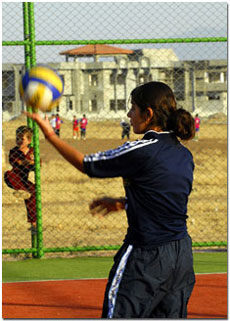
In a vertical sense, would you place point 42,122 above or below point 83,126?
above

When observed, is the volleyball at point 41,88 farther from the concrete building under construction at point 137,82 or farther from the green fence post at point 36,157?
the concrete building under construction at point 137,82

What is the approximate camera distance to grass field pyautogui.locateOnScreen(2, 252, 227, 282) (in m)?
8.56

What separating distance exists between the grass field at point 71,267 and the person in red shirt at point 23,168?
57 cm

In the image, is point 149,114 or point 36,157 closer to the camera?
point 149,114

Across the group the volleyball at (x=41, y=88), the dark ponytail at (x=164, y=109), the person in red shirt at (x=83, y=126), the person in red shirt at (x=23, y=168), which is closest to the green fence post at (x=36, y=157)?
the person in red shirt at (x=23, y=168)

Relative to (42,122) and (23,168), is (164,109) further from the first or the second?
(23,168)

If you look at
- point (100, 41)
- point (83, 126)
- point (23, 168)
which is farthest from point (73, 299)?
point (83, 126)

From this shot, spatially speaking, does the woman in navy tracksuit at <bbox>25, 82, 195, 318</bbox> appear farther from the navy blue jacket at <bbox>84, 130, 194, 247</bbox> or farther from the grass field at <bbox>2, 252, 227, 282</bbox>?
the grass field at <bbox>2, 252, 227, 282</bbox>

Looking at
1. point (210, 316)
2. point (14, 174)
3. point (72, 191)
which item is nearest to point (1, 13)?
point (14, 174)

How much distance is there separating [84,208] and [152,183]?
44.2 feet

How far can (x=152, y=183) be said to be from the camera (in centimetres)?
407

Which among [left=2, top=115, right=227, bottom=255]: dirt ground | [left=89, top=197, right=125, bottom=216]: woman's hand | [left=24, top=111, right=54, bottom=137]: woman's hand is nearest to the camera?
[left=24, top=111, right=54, bottom=137]: woman's hand

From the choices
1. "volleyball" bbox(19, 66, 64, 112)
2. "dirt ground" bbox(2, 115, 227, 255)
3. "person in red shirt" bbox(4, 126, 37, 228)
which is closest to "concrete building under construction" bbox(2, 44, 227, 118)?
→ "dirt ground" bbox(2, 115, 227, 255)

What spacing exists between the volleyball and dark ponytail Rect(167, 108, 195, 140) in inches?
26.9
